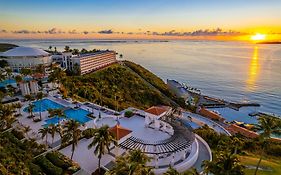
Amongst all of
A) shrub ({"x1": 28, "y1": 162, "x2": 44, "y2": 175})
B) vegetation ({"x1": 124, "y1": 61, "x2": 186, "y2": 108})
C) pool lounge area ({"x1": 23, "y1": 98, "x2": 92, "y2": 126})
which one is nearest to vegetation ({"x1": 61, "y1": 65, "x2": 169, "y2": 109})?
vegetation ({"x1": 124, "y1": 61, "x2": 186, "y2": 108})

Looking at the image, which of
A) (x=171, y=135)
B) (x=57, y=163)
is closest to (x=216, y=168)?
(x=171, y=135)

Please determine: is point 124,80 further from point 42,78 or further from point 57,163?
point 57,163

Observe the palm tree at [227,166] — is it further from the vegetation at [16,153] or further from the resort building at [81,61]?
the resort building at [81,61]

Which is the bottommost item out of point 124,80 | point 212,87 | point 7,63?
point 212,87

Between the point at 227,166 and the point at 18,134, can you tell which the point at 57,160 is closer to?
the point at 18,134

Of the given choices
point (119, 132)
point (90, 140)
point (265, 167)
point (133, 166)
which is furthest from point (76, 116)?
point (265, 167)
